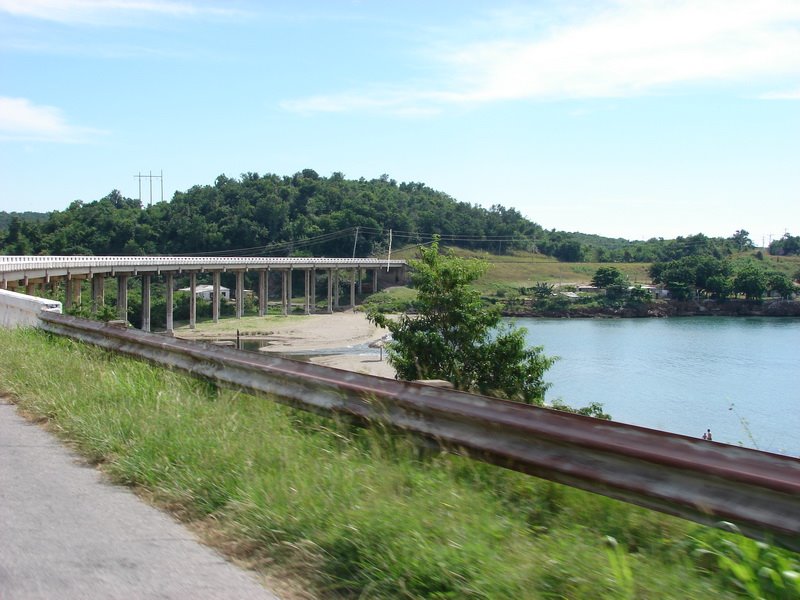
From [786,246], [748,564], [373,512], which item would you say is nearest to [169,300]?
[373,512]

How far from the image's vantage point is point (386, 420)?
5.41 meters

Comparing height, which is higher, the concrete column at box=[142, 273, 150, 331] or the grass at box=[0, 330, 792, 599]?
the grass at box=[0, 330, 792, 599]

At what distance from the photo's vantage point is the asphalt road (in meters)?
3.84

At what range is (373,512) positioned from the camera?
4.36 m

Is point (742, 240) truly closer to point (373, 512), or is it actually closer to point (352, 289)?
point (352, 289)

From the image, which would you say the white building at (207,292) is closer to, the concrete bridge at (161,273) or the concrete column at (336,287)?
the concrete bridge at (161,273)

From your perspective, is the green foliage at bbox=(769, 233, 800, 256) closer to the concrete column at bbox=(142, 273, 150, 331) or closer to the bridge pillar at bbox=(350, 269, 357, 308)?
the bridge pillar at bbox=(350, 269, 357, 308)

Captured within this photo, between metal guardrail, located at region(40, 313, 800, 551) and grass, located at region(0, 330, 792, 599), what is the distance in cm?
22

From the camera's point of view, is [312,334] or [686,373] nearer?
[686,373]

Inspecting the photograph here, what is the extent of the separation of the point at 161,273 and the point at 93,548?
87.8 m

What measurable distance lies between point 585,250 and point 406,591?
165747 millimetres

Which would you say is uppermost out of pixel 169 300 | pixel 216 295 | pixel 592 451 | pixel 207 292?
pixel 592 451

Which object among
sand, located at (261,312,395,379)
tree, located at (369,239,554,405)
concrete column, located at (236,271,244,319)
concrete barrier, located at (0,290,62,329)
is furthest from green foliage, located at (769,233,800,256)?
concrete barrier, located at (0,290,62,329)

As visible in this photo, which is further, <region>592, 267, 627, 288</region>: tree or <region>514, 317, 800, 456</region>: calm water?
<region>592, 267, 627, 288</region>: tree
